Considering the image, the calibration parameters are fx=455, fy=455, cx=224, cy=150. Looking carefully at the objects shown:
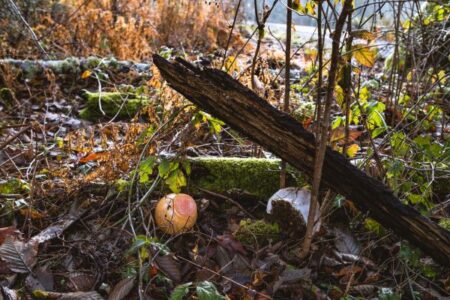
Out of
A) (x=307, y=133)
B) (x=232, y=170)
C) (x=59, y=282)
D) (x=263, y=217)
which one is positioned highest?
(x=307, y=133)

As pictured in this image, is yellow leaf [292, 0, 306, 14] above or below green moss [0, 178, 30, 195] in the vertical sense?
above

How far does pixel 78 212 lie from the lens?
2672mm

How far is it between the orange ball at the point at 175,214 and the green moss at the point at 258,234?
27 cm

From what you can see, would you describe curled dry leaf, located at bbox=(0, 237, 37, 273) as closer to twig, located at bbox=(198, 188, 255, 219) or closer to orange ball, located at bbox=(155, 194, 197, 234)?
orange ball, located at bbox=(155, 194, 197, 234)

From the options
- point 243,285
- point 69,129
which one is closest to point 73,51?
point 69,129

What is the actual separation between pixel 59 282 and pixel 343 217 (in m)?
1.50

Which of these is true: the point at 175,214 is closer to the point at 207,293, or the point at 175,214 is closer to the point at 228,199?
the point at 228,199

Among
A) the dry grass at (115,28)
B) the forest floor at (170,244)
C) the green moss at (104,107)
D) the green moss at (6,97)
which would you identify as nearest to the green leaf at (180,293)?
the forest floor at (170,244)

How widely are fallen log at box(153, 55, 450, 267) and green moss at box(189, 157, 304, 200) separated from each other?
1.60ft

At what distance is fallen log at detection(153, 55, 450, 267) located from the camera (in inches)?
78.7

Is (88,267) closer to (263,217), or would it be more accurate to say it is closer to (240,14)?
(263,217)

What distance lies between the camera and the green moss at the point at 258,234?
7.93 feet

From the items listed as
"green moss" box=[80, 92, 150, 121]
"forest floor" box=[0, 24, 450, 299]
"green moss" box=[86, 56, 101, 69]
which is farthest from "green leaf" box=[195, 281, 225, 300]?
"green moss" box=[86, 56, 101, 69]

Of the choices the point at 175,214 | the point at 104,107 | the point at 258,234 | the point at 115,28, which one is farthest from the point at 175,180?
the point at 115,28
